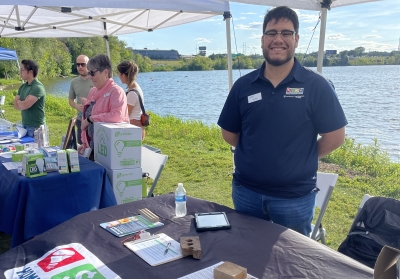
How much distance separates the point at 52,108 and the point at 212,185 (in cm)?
982

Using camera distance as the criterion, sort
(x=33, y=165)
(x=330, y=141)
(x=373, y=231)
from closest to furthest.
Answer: (x=330, y=141) → (x=373, y=231) → (x=33, y=165)

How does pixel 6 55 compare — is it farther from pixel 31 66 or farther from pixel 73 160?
pixel 73 160

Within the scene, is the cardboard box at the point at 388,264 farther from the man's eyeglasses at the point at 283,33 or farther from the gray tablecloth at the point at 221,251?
the man's eyeglasses at the point at 283,33

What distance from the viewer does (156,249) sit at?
1.29 meters

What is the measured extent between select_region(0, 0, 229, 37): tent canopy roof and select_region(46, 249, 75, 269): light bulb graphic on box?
1946mm

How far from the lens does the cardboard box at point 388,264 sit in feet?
2.97

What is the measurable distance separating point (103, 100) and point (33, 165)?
0.86 metres

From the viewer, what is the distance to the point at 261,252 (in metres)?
1.27

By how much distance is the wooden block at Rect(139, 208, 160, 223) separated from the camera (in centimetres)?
156

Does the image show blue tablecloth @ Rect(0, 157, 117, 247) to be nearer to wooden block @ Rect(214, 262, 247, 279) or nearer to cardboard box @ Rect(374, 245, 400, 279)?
wooden block @ Rect(214, 262, 247, 279)

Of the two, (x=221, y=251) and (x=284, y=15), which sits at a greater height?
(x=284, y=15)

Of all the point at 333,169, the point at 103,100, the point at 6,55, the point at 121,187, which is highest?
the point at 6,55

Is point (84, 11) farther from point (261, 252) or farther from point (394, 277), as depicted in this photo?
point (394, 277)

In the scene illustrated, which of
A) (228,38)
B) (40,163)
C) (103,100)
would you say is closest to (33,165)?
(40,163)
